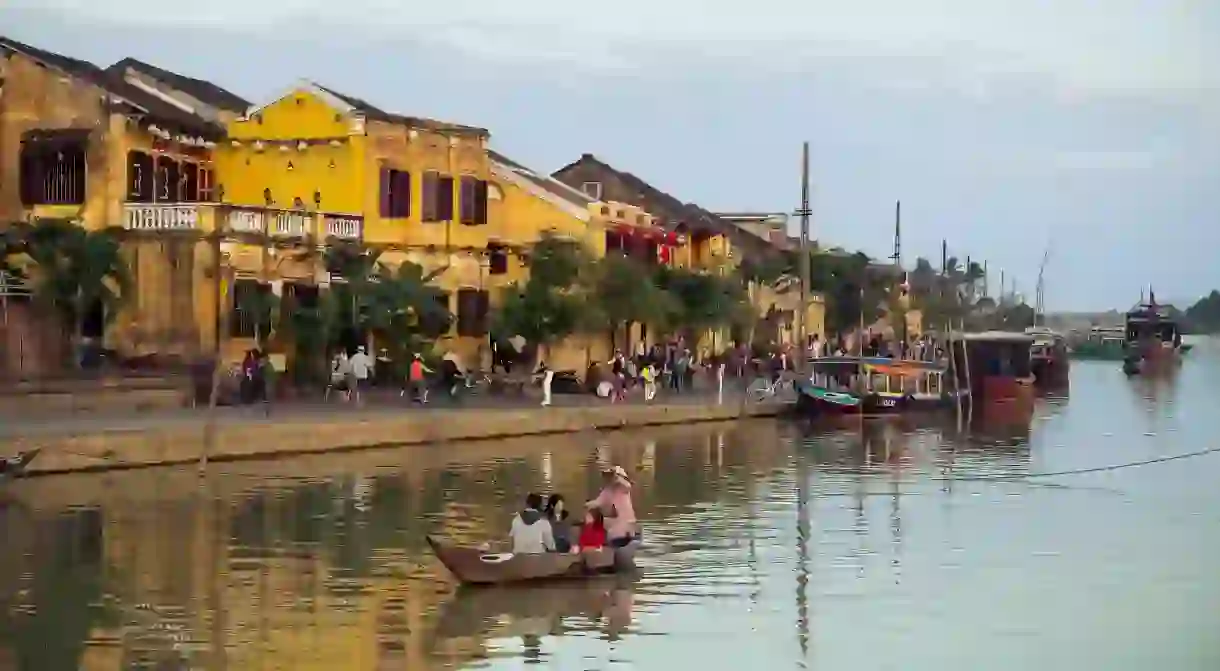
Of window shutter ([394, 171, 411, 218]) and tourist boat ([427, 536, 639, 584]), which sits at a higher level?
window shutter ([394, 171, 411, 218])

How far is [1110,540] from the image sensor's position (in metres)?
28.5

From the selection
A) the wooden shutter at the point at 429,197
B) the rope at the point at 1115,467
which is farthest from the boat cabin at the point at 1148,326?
the wooden shutter at the point at 429,197

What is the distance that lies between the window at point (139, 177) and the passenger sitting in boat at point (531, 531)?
25.9 meters

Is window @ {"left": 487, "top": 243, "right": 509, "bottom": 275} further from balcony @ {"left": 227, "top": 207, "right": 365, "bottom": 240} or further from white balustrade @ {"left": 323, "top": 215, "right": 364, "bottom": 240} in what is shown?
white balustrade @ {"left": 323, "top": 215, "right": 364, "bottom": 240}

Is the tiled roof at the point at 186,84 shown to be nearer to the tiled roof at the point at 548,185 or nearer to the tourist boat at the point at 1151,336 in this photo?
the tiled roof at the point at 548,185

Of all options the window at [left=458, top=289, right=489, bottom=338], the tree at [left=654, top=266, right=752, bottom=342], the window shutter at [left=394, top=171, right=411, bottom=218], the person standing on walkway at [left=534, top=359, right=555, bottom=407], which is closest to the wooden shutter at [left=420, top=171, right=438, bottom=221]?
the window shutter at [left=394, top=171, right=411, bottom=218]

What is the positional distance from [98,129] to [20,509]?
18375 millimetres

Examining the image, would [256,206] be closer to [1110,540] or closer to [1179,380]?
[1110,540]

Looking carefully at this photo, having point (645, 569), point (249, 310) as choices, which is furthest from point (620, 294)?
point (645, 569)

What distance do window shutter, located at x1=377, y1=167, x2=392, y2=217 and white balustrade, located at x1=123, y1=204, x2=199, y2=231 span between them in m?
6.91

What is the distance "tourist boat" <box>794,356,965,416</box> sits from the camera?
56.6 meters

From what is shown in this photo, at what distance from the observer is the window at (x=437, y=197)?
5294 cm

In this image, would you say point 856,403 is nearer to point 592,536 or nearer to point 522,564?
point 592,536

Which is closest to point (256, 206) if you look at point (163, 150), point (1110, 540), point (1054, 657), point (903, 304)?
point (163, 150)
